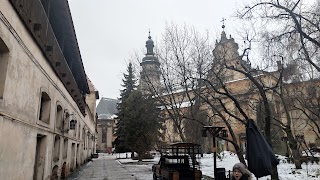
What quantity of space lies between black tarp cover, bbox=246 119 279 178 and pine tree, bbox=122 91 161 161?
84.4 ft

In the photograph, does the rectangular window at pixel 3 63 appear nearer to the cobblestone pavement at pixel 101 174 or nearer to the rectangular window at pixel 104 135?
the cobblestone pavement at pixel 101 174

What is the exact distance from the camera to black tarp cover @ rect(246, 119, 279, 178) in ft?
22.3

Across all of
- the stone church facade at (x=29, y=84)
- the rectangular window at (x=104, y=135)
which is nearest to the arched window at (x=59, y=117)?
the stone church facade at (x=29, y=84)

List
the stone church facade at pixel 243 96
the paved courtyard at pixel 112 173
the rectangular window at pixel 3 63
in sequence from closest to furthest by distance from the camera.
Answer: the rectangular window at pixel 3 63, the paved courtyard at pixel 112 173, the stone church facade at pixel 243 96

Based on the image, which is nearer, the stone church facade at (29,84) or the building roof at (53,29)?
the stone church facade at (29,84)

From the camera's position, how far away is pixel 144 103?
3375 centimetres

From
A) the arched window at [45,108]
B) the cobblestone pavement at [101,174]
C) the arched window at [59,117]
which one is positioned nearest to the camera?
the arched window at [45,108]

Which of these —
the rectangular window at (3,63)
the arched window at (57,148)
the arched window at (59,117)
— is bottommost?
the arched window at (57,148)

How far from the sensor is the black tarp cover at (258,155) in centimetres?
681

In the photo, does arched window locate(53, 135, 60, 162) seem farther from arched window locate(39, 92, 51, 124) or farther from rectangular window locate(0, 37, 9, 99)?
rectangular window locate(0, 37, 9, 99)

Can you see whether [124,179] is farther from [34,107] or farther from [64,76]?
[34,107]

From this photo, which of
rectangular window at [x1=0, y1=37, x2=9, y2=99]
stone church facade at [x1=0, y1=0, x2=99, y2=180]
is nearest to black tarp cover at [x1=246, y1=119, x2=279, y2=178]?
stone church facade at [x1=0, y1=0, x2=99, y2=180]

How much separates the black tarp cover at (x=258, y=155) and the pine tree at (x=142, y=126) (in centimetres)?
2574

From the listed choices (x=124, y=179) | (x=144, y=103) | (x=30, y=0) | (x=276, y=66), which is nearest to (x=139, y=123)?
(x=144, y=103)
